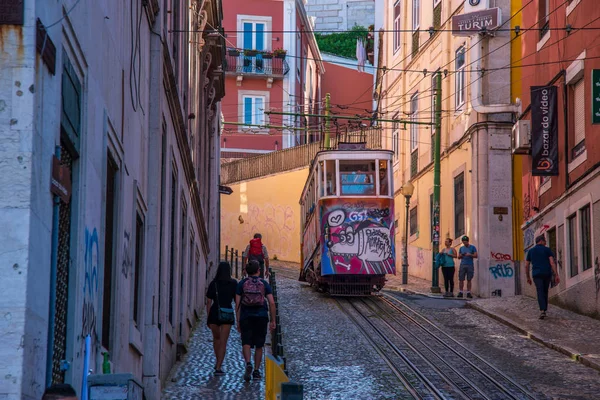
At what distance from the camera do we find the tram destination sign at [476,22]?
99.0 feet

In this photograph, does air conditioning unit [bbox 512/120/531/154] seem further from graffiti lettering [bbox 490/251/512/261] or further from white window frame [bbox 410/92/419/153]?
white window frame [bbox 410/92/419/153]

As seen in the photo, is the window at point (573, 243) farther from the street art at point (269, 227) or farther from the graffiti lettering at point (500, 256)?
the street art at point (269, 227)

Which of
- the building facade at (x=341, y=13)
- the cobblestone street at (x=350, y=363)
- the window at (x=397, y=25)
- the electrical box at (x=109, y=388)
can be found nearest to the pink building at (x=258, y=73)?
the window at (x=397, y=25)

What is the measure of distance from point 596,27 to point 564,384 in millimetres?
8757

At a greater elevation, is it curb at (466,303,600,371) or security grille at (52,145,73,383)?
security grille at (52,145,73,383)

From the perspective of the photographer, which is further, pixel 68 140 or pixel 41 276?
pixel 68 140

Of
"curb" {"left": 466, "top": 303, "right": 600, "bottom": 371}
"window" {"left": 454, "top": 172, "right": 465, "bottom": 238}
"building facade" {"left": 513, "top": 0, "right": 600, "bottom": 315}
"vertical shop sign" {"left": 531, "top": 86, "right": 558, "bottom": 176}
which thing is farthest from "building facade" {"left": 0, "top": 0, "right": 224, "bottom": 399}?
"window" {"left": 454, "top": 172, "right": 465, "bottom": 238}

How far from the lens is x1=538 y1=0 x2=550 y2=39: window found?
2530 cm

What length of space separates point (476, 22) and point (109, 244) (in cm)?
2153

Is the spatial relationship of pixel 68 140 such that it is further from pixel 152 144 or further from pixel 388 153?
pixel 388 153

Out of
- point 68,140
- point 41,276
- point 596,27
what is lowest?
point 41,276

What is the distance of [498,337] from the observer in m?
19.4

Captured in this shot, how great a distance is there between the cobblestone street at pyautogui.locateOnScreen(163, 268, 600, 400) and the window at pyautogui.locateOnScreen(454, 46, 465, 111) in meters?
10.1

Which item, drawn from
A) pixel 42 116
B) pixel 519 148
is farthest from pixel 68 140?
pixel 519 148
